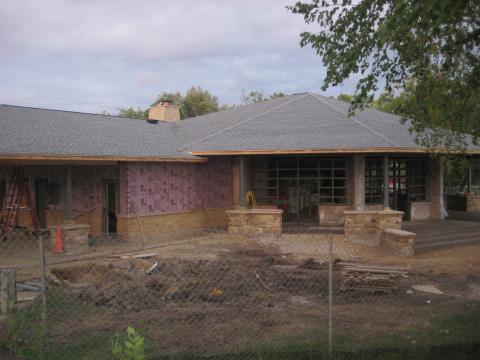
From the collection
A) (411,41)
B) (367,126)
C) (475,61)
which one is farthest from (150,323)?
(367,126)

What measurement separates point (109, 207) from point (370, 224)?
8715 mm

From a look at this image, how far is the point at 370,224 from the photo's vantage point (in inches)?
604

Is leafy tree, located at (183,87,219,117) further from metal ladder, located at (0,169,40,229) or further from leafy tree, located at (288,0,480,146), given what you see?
leafy tree, located at (288,0,480,146)

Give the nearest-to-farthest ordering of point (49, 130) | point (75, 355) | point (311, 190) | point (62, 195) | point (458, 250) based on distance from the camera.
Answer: point (75, 355)
point (458, 250)
point (49, 130)
point (62, 195)
point (311, 190)

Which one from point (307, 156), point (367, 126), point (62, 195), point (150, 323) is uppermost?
point (367, 126)

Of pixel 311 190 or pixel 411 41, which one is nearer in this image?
pixel 411 41

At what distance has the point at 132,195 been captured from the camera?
52.8 feet

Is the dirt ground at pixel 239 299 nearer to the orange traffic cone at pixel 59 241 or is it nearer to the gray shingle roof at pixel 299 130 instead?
the orange traffic cone at pixel 59 241

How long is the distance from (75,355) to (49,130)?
39.3ft

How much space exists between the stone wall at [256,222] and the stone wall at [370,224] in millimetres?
2250

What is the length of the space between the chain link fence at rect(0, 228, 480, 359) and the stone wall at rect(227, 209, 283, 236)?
223 cm

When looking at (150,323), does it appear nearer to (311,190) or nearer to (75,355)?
(75,355)

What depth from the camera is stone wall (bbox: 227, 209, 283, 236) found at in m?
16.1

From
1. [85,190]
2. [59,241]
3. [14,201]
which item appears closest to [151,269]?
[59,241]
